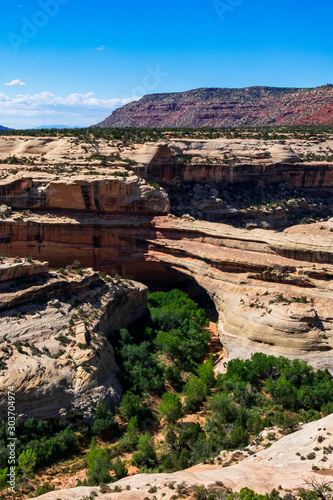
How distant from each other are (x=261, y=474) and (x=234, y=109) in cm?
16016

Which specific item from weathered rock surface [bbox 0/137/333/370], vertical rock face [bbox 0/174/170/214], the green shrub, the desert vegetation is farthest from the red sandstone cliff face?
the green shrub

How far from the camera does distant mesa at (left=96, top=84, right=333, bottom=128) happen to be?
461ft

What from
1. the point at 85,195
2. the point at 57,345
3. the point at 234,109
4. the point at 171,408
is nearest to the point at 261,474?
the point at 171,408

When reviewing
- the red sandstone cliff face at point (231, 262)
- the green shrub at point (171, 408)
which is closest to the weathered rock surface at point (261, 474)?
the green shrub at point (171, 408)

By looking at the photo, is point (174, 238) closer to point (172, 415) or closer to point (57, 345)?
point (57, 345)

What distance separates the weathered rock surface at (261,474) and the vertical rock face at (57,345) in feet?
22.1

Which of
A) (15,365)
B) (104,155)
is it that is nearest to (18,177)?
(104,155)

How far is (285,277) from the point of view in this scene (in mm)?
29484

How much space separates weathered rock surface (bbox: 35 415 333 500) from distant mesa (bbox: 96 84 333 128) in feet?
404

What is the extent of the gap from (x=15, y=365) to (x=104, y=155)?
29.0 meters

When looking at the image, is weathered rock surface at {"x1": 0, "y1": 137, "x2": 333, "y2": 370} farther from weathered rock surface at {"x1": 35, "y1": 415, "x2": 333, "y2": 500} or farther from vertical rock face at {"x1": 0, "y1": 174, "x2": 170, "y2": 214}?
weathered rock surface at {"x1": 35, "y1": 415, "x2": 333, "y2": 500}

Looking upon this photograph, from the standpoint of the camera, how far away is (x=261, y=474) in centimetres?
1505

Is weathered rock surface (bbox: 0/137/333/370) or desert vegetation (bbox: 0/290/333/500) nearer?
desert vegetation (bbox: 0/290/333/500)

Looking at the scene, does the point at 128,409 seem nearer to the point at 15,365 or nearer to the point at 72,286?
the point at 15,365
